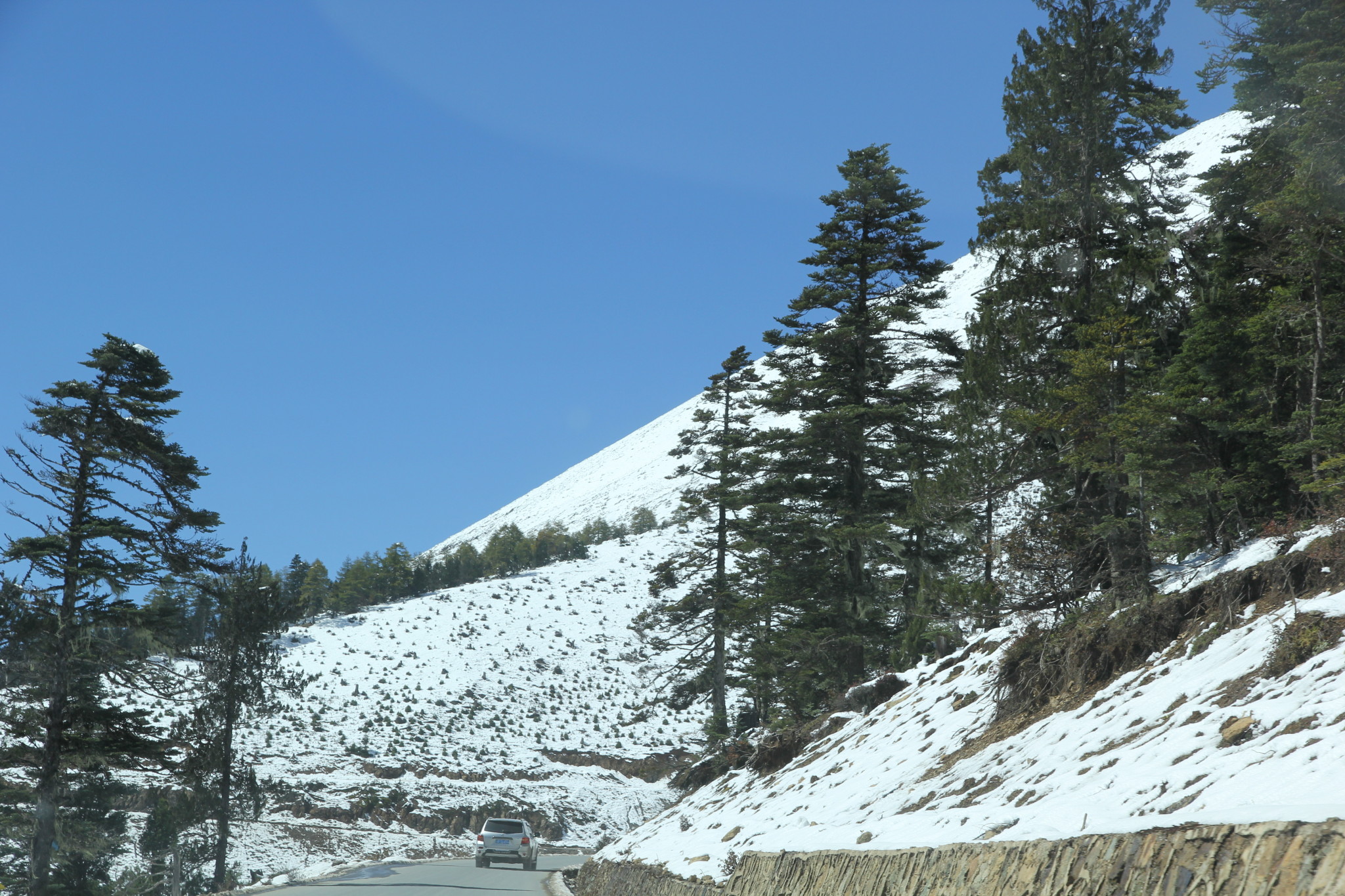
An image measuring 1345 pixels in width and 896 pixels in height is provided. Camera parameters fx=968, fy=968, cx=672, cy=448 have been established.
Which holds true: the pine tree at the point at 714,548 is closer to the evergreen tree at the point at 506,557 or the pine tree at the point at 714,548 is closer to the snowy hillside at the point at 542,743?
the snowy hillside at the point at 542,743

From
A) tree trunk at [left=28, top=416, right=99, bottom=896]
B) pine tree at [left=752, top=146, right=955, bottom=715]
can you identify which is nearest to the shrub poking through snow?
pine tree at [left=752, top=146, right=955, bottom=715]

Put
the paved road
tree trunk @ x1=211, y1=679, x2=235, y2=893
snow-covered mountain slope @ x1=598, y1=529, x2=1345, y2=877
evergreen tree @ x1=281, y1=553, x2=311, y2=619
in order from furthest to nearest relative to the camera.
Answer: evergreen tree @ x1=281, y1=553, x2=311, y2=619
tree trunk @ x1=211, y1=679, x2=235, y2=893
the paved road
snow-covered mountain slope @ x1=598, y1=529, x2=1345, y2=877

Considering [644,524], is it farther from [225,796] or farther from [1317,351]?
[1317,351]

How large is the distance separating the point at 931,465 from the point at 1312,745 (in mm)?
16925

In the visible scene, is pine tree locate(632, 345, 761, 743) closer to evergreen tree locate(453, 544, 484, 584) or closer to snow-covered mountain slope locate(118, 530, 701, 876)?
snow-covered mountain slope locate(118, 530, 701, 876)

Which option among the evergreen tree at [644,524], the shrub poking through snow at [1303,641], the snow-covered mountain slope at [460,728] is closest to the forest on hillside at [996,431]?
the shrub poking through snow at [1303,641]

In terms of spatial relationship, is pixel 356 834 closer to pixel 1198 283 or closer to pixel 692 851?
pixel 692 851

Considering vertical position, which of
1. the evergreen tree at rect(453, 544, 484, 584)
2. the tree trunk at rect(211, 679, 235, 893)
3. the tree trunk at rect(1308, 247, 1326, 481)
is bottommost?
the tree trunk at rect(211, 679, 235, 893)

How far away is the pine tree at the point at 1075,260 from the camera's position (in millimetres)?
14273

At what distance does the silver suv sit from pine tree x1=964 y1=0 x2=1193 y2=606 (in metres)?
21.0

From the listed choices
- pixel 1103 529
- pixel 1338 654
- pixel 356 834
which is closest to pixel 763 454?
pixel 1103 529

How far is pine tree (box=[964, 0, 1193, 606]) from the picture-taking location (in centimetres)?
1427

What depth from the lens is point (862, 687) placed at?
18891 mm

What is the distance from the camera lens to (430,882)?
23266 millimetres
